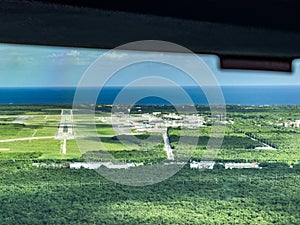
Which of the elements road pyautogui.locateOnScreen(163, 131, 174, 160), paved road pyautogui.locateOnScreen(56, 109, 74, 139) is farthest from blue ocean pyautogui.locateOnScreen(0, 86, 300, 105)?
road pyautogui.locateOnScreen(163, 131, 174, 160)

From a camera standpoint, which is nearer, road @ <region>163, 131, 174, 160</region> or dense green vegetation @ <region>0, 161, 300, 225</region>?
road @ <region>163, 131, 174, 160</region>

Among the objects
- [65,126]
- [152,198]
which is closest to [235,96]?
[152,198]

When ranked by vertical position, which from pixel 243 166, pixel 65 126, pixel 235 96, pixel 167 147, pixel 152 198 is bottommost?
pixel 152 198

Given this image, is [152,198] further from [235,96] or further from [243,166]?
[235,96]

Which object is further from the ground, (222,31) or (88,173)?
(222,31)

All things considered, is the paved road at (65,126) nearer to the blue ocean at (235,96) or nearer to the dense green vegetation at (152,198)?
the blue ocean at (235,96)

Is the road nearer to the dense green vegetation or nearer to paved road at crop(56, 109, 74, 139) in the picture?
the dense green vegetation

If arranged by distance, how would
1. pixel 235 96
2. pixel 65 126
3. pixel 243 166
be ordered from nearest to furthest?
pixel 65 126
pixel 243 166
pixel 235 96

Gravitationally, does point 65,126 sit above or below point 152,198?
above

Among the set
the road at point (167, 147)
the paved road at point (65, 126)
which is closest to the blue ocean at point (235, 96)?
the paved road at point (65, 126)

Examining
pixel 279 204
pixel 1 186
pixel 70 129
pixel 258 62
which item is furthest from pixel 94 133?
pixel 258 62

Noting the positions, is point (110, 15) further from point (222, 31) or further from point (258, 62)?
point (258, 62)
